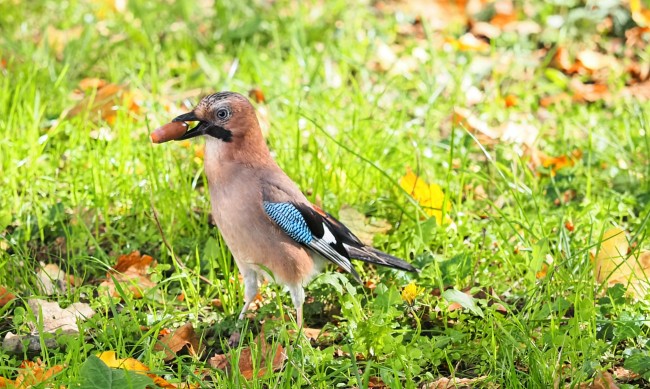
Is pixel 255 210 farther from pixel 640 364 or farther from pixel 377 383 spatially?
pixel 640 364

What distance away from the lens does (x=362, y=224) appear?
4.46 meters

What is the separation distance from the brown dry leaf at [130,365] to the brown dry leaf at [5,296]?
0.71 meters

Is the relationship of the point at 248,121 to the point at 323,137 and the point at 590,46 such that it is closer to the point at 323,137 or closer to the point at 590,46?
the point at 323,137

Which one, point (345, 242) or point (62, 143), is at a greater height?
point (62, 143)

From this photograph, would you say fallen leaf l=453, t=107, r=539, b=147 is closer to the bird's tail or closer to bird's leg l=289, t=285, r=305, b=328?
the bird's tail

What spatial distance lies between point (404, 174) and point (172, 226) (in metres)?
1.24

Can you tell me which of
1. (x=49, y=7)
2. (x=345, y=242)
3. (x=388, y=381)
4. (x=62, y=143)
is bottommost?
(x=388, y=381)

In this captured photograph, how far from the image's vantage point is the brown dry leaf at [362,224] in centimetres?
442

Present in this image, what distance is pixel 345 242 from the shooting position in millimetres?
3971

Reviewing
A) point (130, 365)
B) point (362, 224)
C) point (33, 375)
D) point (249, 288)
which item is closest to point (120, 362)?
point (130, 365)

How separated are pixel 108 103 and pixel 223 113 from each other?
1830 millimetres

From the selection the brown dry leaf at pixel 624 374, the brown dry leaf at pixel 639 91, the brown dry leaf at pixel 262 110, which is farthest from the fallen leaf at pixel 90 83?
the brown dry leaf at pixel 624 374

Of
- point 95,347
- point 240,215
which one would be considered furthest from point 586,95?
point 95,347

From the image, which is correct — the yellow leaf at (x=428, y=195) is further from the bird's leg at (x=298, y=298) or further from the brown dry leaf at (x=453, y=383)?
the brown dry leaf at (x=453, y=383)
